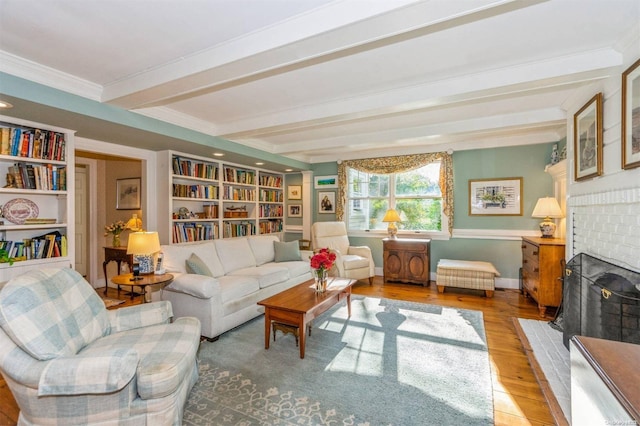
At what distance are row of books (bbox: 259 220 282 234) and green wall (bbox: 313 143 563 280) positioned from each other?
3.17 m

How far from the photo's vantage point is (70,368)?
Result: 4.63 ft

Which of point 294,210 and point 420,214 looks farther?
point 294,210

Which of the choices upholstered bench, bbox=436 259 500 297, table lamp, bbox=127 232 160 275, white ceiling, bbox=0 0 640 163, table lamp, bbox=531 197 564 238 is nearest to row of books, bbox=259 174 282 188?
white ceiling, bbox=0 0 640 163

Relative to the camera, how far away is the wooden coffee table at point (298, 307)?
2529 mm

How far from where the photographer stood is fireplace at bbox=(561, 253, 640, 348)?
Answer: 1.85 meters

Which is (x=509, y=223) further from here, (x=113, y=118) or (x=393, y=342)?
(x=113, y=118)

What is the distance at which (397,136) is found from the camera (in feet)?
14.3

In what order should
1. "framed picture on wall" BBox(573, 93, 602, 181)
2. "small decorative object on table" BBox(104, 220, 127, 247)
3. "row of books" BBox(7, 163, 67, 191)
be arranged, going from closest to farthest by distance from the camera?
"framed picture on wall" BBox(573, 93, 602, 181), "row of books" BBox(7, 163, 67, 191), "small decorative object on table" BBox(104, 220, 127, 247)

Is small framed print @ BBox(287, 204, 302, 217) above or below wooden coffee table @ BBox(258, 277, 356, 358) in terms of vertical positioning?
above

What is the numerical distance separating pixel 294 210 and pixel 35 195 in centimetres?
427

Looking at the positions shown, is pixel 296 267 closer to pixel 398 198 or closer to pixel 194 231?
pixel 194 231

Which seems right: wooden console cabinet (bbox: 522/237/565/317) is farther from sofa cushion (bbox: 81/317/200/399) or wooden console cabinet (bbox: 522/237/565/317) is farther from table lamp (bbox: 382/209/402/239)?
sofa cushion (bbox: 81/317/200/399)

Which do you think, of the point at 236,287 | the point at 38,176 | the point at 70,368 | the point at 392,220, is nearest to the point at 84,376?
the point at 70,368

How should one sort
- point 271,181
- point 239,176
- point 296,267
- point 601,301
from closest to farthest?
point 601,301, point 296,267, point 239,176, point 271,181
